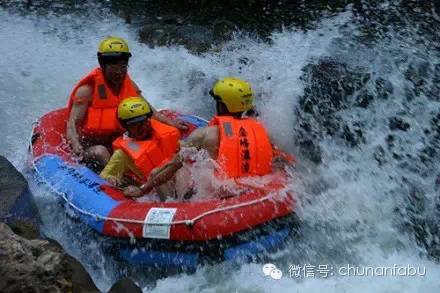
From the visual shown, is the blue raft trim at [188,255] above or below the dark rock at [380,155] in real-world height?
above

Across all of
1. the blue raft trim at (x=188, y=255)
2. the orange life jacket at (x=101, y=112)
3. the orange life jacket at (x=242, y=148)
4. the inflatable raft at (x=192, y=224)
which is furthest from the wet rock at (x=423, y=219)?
the orange life jacket at (x=101, y=112)

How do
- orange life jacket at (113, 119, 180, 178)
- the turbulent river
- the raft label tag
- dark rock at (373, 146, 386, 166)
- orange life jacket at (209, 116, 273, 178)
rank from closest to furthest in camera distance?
the raft label tag < orange life jacket at (209, 116, 273, 178) < the turbulent river < orange life jacket at (113, 119, 180, 178) < dark rock at (373, 146, 386, 166)

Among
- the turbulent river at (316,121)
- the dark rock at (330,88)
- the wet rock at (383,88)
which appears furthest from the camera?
the wet rock at (383,88)

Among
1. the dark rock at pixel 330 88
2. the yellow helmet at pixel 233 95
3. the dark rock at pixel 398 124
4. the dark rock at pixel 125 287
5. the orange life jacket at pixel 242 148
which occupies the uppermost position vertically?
the yellow helmet at pixel 233 95

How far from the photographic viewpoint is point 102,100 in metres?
6.05

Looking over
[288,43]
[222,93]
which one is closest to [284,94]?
[222,93]

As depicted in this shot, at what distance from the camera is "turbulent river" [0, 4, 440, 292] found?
4910 mm

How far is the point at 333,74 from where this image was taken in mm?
7961

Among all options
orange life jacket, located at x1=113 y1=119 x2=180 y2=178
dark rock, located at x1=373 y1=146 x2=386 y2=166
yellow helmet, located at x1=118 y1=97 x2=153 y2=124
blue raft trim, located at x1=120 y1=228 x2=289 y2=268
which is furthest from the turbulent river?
yellow helmet, located at x1=118 y1=97 x2=153 y2=124

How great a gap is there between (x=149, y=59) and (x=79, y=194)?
5.05m

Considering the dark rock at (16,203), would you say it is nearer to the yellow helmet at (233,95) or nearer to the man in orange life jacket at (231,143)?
the man in orange life jacket at (231,143)

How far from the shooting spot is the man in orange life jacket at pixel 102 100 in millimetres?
5906

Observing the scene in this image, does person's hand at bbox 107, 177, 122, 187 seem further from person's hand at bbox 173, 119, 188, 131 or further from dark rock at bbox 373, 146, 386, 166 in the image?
dark rock at bbox 373, 146, 386, 166

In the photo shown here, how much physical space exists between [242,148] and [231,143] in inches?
4.1
